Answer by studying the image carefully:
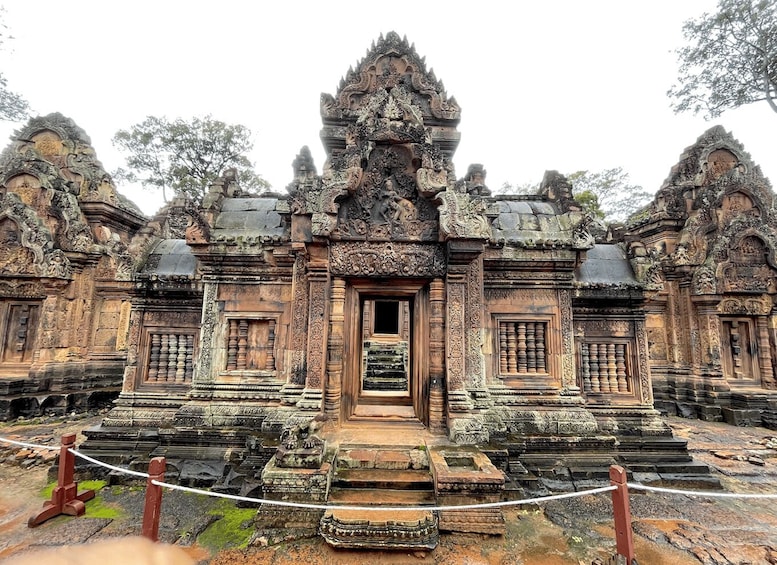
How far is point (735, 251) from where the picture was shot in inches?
495

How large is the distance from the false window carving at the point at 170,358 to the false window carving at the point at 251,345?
118cm

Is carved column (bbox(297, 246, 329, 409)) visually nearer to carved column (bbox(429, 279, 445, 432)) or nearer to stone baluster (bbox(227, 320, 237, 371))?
carved column (bbox(429, 279, 445, 432))

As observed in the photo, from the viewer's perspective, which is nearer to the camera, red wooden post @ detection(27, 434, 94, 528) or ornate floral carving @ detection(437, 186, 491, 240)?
red wooden post @ detection(27, 434, 94, 528)

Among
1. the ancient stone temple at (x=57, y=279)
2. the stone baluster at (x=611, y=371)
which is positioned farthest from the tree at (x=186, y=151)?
the stone baluster at (x=611, y=371)

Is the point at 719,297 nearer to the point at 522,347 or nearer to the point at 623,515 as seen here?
the point at 522,347

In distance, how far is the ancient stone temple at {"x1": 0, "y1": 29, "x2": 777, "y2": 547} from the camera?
5340 mm

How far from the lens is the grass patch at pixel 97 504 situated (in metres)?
5.27

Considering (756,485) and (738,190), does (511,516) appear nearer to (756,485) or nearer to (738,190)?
(756,485)

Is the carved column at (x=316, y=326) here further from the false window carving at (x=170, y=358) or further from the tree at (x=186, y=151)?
the tree at (x=186, y=151)

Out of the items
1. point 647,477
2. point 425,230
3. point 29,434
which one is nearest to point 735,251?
point 647,477

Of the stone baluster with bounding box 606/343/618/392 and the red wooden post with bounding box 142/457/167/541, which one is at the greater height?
the stone baluster with bounding box 606/343/618/392

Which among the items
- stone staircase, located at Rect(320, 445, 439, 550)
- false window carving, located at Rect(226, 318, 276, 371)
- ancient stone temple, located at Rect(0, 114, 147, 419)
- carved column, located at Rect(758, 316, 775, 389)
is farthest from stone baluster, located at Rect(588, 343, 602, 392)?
ancient stone temple, located at Rect(0, 114, 147, 419)

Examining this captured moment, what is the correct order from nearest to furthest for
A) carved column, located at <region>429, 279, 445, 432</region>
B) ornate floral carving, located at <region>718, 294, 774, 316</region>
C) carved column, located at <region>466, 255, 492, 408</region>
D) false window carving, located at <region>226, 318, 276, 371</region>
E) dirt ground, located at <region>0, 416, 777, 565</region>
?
dirt ground, located at <region>0, 416, 777, 565</region> → carved column, located at <region>429, 279, 445, 432</region> → carved column, located at <region>466, 255, 492, 408</region> → false window carving, located at <region>226, 318, 276, 371</region> → ornate floral carving, located at <region>718, 294, 774, 316</region>

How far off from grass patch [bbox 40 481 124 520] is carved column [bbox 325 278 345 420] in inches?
129
